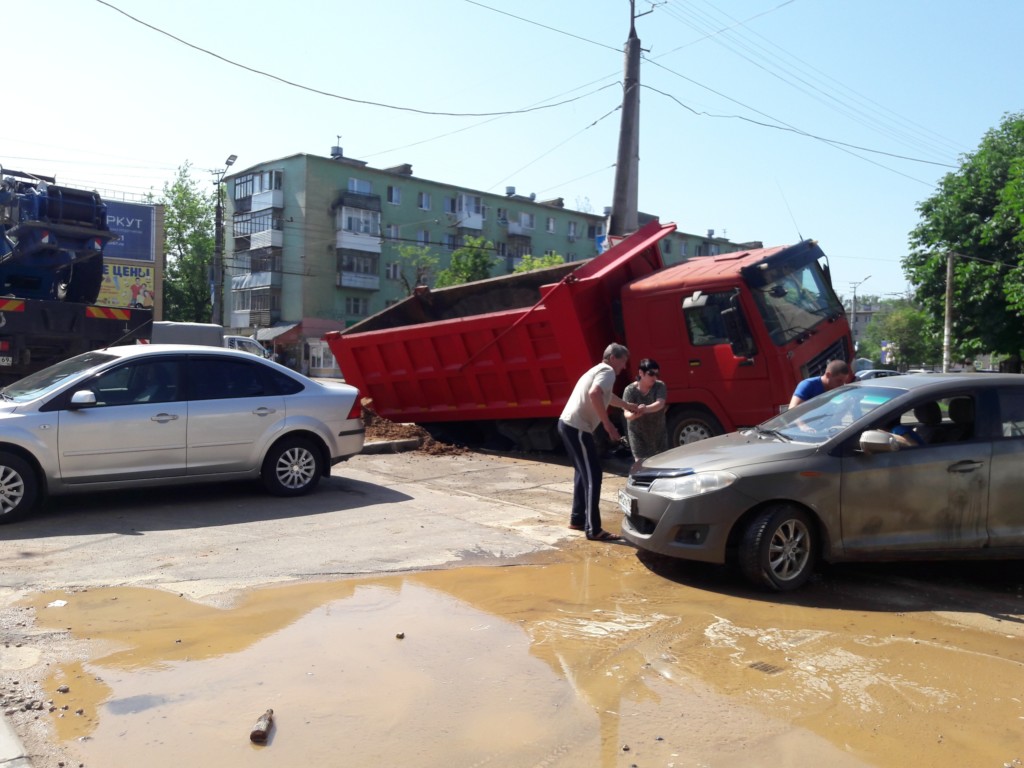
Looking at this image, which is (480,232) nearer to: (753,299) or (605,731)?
(753,299)

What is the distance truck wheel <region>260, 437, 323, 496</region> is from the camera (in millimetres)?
8945

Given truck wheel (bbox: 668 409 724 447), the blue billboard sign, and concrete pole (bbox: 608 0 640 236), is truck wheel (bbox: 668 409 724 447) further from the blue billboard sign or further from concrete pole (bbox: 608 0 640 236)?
the blue billboard sign

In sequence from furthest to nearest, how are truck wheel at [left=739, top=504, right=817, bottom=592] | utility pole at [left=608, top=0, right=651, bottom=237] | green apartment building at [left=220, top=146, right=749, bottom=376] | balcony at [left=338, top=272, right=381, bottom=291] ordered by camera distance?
balcony at [left=338, top=272, right=381, bottom=291], green apartment building at [left=220, top=146, right=749, bottom=376], utility pole at [left=608, top=0, right=651, bottom=237], truck wheel at [left=739, top=504, right=817, bottom=592]

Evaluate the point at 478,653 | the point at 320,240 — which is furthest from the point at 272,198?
the point at 478,653

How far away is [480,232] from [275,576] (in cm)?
6311

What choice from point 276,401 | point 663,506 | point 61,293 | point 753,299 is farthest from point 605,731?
point 61,293

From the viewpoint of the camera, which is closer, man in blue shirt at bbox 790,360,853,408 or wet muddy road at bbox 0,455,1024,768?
wet muddy road at bbox 0,455,1024,768

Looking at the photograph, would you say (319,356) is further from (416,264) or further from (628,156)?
(628,156)

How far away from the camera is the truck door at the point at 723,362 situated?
34.6ft

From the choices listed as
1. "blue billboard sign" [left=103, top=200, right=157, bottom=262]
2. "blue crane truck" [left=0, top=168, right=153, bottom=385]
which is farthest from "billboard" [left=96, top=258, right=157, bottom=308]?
"blue crane truck" [left=0, top=168, right=153, bottom=385]

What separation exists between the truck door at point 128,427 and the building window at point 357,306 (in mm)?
53889

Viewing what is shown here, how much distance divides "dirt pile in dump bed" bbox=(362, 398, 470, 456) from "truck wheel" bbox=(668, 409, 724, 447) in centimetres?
326

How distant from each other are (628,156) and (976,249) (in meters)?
21.1

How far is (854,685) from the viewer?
14.4ft
